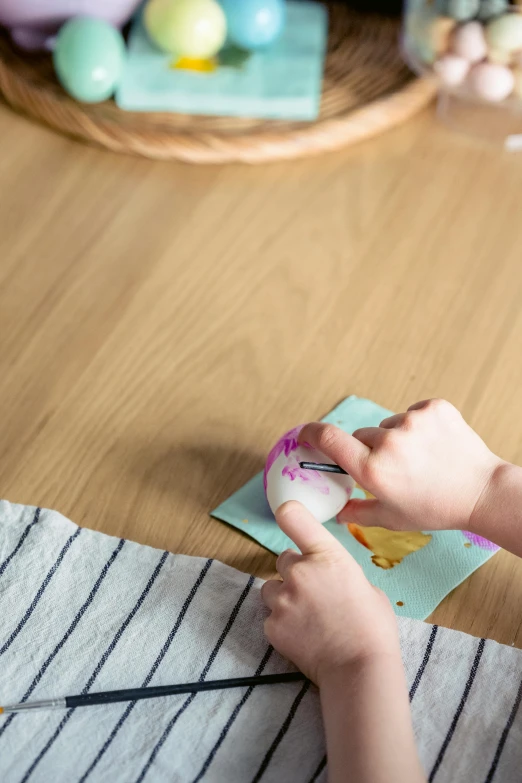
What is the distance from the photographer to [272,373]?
832 millimetres

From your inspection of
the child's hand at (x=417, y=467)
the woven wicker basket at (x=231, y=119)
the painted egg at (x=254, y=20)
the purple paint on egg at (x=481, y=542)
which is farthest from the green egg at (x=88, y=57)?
the purple paint on egg at (x=481, y=542)

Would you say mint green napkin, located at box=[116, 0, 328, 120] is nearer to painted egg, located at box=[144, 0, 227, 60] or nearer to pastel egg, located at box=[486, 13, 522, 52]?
painted egg, located at box=[144, 0, 227, 60]

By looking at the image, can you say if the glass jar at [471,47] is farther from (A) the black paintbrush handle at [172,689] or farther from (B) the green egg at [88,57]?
(A) the black paintbrush handle at [172,689]

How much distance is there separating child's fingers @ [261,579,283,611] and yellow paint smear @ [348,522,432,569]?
0.09 m

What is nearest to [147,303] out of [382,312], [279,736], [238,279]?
[238,279]

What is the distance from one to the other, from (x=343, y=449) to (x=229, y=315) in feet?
0.85

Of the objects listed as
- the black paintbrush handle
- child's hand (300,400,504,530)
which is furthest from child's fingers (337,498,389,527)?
the black paintbrush handle

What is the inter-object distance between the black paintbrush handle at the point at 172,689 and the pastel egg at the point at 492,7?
27.3 inches

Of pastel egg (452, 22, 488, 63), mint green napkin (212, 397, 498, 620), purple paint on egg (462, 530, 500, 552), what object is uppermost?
pastel egg (452, 22, 488, 63)

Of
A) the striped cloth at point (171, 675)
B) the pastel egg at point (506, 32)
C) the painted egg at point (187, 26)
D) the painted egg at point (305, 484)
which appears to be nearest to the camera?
the striped cloth at point (171, 675)

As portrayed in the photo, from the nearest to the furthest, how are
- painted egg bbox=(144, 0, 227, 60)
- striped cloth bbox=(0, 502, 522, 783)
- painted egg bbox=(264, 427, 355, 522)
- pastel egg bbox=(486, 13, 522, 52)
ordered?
striped cloth bbox=(0, 502, 522, 783), painted egg bbox=(264, 427, 355, 522), pastel egg bbox=(486, 13, 522, 52), painted egg bbox=(144, 0, 227, 60)

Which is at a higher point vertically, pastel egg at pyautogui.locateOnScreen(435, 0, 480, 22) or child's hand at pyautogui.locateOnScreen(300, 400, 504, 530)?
pastel egg at pyautogui.locateOnScreen(435, 0, 480, 22)

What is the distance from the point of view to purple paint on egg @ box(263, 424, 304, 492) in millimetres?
699

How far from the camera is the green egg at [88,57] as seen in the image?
1.01 meters
